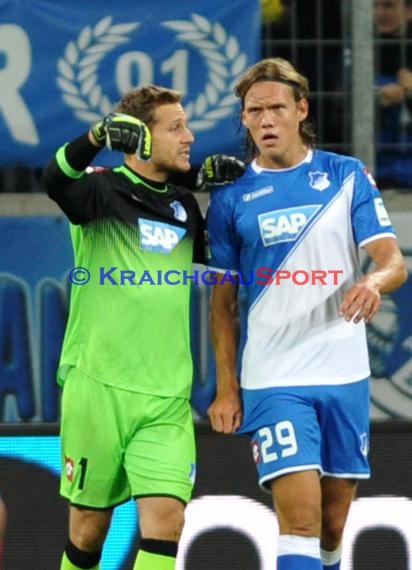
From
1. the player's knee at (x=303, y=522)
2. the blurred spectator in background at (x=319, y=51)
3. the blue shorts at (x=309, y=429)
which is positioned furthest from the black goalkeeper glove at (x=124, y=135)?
the blurred spectator in background at (x=319, y=51)

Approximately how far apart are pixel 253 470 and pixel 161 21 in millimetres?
3361

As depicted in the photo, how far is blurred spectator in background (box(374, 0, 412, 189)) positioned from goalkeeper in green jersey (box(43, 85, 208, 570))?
11.1ft

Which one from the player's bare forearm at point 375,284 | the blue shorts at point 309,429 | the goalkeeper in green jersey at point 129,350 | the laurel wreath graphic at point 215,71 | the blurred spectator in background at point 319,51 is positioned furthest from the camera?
the blurred spectator in background at point 319,51

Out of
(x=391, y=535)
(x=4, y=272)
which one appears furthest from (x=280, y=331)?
(x=4, y=272)

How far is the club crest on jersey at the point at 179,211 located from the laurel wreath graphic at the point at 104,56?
3.03 metres

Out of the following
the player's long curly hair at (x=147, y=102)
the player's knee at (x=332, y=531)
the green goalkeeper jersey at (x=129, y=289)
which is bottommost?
the player's knee at (x=332, y=531)

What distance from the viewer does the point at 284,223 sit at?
657 centimetres

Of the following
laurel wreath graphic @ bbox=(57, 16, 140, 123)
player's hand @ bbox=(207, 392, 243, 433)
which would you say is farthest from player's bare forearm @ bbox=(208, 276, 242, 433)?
laurel wreath graphic @ bbox=(57, 16, 140, 123)

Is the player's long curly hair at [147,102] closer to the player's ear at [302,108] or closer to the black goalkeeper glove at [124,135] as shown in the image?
the black goalkeeper glove at [124,135]

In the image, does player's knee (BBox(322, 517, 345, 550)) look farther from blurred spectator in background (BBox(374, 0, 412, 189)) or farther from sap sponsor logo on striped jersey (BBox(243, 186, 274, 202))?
blurred spectator in background (BBox(374, 0, 412, 189))

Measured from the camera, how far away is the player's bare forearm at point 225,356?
21.9ft

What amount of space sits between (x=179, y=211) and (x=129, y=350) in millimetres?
561

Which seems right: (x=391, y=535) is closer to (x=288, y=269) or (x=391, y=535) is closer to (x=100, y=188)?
(x=288, y=269)

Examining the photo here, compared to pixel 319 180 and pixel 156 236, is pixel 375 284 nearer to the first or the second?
pixel 319 180
